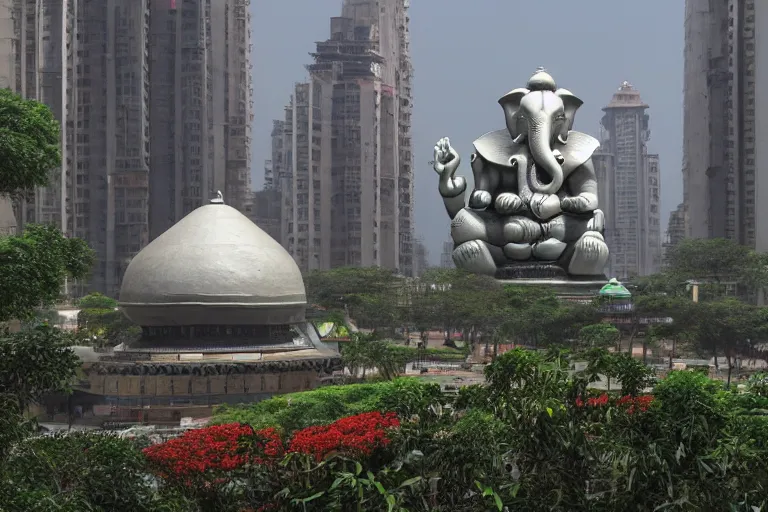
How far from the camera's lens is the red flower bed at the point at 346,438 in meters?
13.8

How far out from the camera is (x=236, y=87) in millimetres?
71000

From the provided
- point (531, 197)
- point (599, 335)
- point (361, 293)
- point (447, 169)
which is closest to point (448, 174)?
point (447, 169)

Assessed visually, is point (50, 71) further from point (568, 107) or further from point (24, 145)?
point (24, 145)

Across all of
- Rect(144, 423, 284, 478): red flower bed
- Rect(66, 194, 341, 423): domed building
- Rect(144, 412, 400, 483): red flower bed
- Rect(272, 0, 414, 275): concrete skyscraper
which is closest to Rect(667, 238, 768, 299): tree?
Rect(66, 194, 341, 423): domed building

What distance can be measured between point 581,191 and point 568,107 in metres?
3.10

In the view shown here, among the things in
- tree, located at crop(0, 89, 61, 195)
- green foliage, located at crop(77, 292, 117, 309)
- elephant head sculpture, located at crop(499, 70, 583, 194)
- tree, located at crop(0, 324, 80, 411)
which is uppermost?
elephant head sculpture, located at crop(499, 70, 583, 194)

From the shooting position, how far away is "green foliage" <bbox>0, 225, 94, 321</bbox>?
11016 millimetres

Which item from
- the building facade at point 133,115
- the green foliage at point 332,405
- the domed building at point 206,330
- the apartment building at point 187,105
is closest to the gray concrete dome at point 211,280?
the domed building at point 206,330

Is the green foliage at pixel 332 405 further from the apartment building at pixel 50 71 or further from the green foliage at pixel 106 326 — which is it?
the apartment building at pixel 50 71

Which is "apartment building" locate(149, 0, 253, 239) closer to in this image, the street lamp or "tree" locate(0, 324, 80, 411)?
the street lamp

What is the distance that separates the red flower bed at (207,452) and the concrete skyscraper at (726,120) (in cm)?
4427

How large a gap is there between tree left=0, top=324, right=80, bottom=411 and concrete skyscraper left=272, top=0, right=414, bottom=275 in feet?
217

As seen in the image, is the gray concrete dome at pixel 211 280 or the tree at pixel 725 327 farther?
the tree at pixel 725 327

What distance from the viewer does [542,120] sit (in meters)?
43.4
